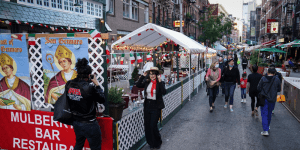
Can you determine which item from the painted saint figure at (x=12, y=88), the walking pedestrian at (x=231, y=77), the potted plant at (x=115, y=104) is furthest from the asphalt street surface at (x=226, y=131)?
the painted saint figure at (x=12, y=88)

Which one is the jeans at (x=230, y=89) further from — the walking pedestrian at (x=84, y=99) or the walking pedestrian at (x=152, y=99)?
the walking pedestrian at (x=84, y=99)

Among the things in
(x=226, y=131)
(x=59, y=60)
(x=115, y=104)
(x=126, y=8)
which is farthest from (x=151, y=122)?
(x=126, y=8)

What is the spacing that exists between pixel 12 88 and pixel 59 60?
143cm

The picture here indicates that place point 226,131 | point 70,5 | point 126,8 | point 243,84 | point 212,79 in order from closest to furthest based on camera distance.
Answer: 1. point 226,131
2. point 212,79
3. point 243,84
4. point 70,5
5. point 126,8

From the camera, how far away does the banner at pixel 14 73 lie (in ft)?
15.8

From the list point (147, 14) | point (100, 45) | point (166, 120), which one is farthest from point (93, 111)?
point (147, 14)

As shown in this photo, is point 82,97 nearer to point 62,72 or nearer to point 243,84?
point 62,72

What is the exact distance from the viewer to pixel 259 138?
636 centimetres

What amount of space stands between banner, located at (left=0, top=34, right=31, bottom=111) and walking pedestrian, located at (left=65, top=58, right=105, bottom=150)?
1749mm

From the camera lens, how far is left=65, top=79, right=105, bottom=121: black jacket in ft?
11.7

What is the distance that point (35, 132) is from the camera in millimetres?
4922

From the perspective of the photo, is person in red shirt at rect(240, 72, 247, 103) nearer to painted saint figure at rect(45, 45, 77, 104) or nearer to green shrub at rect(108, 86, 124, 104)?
green shrub at rect(108, 86, 124, 104)

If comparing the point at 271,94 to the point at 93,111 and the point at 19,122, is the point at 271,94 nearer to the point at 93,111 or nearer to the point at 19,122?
the point at 93,111

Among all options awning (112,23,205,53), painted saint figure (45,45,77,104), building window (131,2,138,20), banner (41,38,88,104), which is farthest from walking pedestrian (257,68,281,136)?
building window (131,2,138,20)
